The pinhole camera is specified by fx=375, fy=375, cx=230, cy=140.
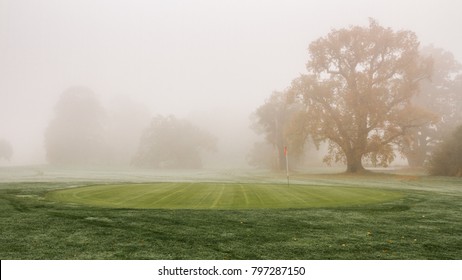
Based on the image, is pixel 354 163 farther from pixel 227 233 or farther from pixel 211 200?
pixel 227 233

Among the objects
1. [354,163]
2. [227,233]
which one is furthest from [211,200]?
[354,163]

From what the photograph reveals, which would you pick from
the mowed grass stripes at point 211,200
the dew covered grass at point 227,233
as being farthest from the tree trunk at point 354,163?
the dew covered grass at point 227,233

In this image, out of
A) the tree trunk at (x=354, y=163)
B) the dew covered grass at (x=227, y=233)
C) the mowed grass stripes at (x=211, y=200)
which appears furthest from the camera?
the tree trunk at (x=354, y=163)

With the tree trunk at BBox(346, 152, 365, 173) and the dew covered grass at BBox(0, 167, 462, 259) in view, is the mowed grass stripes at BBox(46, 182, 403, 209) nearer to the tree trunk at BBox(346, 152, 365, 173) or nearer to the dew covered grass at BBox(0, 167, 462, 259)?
the dew covered grass at BBox(0, 167, 462, 259)

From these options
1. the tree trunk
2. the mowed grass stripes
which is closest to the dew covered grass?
the mowed grass stripes

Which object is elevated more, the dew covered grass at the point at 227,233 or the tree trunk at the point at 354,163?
the tree trunk at the point at 354,163

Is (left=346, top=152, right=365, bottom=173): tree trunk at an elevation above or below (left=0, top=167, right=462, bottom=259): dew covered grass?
above

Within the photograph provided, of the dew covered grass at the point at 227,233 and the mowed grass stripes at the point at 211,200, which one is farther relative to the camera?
the mowed grass stripes at the point at 211,200

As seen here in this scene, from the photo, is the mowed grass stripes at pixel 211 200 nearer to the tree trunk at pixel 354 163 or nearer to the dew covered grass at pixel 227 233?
the dew covered grass at pixel 227 233

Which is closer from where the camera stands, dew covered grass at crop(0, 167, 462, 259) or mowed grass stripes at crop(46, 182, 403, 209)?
dew covered grass at crop(0, 167, 462, 259)

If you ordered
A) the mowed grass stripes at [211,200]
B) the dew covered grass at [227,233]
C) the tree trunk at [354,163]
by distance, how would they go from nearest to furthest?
1. the dew covered grass at [227,233]
2. the mowed grass stripes at [211,200]
3. the tree trunk at [354,163]

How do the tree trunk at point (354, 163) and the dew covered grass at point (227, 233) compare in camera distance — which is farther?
the tree trunk at point (354, 163)
